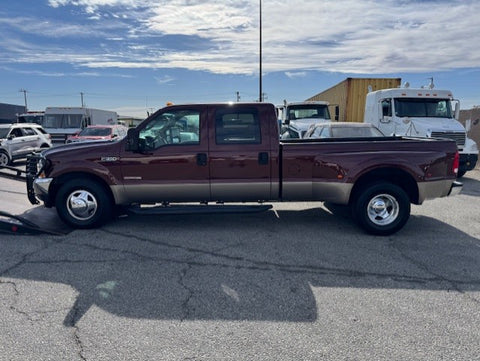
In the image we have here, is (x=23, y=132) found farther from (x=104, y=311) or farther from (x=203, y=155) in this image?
(x=104, y=311)

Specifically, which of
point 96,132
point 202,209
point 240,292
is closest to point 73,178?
point 202,209

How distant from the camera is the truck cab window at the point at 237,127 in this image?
507 cm

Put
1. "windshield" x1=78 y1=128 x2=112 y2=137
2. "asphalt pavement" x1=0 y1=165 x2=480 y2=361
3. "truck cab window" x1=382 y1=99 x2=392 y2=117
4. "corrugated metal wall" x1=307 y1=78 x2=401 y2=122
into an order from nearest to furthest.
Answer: "asphalt pavement" x1=0 y1=165 x2=480 y2=361, "truck cab window" x1=382 y1=99 x2=392 y2=117, "corrugated metal wall" x1=307 y1=78 x2=401 y2=122, "windshield" x1=78 y1=128 x2=112 y2=137

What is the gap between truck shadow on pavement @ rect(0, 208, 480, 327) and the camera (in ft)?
10.6

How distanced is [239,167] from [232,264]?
Result: 5.09 feet

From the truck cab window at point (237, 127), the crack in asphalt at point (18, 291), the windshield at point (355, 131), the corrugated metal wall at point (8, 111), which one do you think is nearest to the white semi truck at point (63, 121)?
the windshield at point (355, 131)

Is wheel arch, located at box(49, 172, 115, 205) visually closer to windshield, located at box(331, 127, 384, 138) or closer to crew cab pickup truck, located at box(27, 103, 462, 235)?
crew cab pickup truck, located at box(27, 103, 462, 235)

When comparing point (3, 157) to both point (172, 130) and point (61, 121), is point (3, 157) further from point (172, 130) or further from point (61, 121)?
point (172, 130)

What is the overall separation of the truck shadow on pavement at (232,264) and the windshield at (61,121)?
14.6m

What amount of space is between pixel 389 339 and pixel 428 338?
31 cm

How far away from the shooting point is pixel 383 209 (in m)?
5.13

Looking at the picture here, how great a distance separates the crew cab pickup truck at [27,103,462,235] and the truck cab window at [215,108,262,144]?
0.05ft

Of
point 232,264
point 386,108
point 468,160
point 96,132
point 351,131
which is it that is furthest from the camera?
point 96,132

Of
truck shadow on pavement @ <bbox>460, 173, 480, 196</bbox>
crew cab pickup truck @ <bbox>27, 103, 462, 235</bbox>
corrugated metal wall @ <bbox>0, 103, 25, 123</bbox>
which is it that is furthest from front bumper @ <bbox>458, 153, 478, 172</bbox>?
corrugated metal wall @ <bbox>0, 103, 25, 123</bbox>
